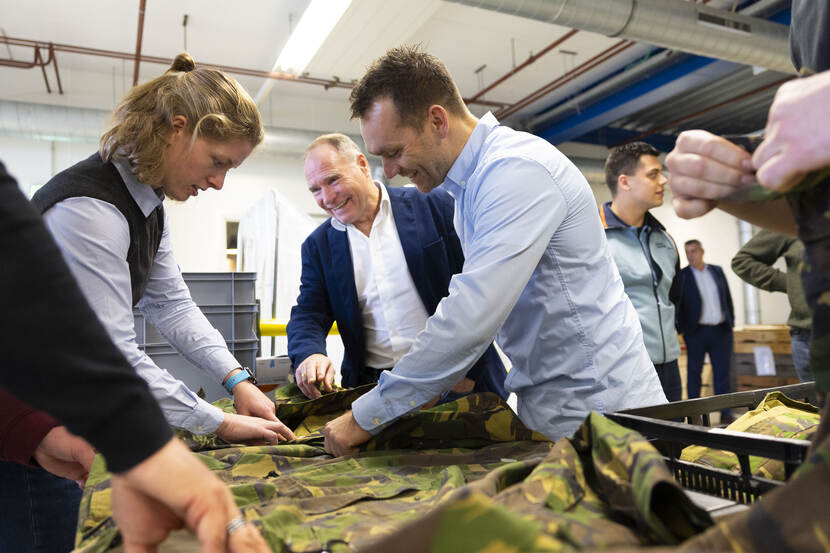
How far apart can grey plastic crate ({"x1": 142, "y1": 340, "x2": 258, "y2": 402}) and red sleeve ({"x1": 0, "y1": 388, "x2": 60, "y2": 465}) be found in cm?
130

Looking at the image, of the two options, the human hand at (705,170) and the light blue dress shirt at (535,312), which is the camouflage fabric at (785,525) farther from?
the light blue dress shirt at (535,312)

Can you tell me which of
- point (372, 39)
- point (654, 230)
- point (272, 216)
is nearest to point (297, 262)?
point (272, 216)

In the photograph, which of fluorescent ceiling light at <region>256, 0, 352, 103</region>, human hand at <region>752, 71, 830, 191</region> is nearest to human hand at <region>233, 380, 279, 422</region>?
human hand at <region>752, 71, 830, 191</region>

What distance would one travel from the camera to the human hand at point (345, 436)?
122 cm

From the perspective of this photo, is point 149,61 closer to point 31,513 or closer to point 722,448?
point 31,513

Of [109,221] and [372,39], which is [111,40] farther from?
[109,221]

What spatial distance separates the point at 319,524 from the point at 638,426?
48 cm

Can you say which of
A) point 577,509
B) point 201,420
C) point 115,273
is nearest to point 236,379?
point 201,420

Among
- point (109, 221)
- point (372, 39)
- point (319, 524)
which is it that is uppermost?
point (372, 39)

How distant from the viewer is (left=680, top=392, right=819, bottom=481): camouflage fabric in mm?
978

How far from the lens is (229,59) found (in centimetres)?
596

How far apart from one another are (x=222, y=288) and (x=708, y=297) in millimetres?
4586

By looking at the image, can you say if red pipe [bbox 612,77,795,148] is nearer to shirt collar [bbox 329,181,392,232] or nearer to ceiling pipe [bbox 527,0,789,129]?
ceiling pipe [bbox 527,0,789,129]

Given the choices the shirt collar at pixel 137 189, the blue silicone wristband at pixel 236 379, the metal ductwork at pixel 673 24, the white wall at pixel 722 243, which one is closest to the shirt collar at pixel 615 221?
the metal ductwork at pixel 673 24
